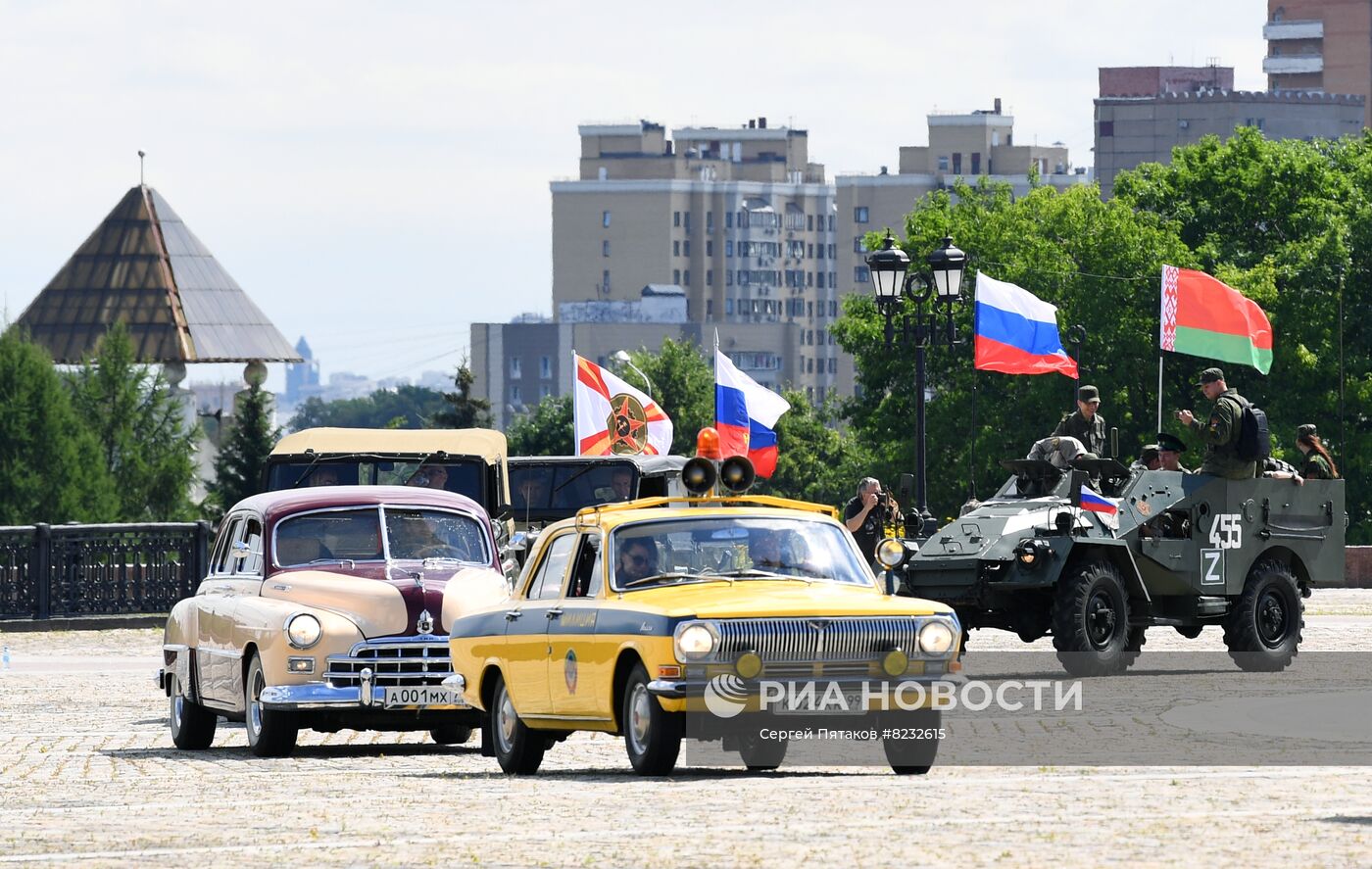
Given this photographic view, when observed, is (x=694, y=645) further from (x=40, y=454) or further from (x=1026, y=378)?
(x=40, y=454)

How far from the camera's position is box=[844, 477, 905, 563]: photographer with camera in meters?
25.0

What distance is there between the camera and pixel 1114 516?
22797mm

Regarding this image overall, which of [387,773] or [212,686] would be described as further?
[212,686]

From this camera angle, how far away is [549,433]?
11300 cm

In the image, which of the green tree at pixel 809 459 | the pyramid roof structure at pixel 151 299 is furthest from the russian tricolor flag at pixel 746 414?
the green tree at pixel 809 459

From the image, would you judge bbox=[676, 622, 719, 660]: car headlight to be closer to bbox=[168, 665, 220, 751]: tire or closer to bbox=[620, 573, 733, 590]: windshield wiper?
bbox=[620, 573, 733, 590]: windshield wiper

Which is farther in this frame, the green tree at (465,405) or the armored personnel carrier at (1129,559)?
the green tree at (465,405)

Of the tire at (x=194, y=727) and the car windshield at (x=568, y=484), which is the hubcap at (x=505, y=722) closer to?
the tire at (x=194, y=727)

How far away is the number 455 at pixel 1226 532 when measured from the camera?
23391mm

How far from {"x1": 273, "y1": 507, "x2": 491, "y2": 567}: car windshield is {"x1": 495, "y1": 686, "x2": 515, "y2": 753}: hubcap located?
108 inches

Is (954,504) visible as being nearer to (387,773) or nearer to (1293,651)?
(1293,651)

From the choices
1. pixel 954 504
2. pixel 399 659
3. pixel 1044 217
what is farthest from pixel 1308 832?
pixel 1044 217

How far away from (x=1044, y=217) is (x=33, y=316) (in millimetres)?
55373

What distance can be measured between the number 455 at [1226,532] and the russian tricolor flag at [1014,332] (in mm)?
11946
